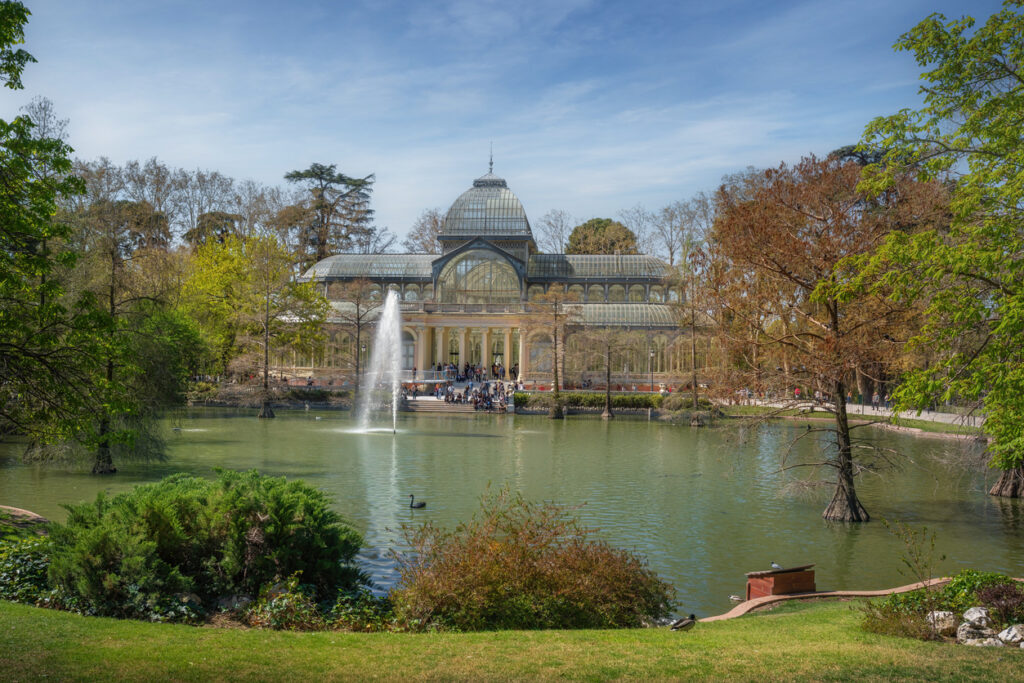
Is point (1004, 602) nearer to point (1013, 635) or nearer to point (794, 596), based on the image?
point (1013, 635)

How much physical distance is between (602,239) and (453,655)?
72.0 meters

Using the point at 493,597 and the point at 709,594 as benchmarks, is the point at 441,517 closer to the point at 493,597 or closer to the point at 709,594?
the point at 709,594

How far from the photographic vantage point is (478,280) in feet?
202

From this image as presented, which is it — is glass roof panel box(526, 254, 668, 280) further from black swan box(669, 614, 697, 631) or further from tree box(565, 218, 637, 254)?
black swan box(669, 614, 697, 631)

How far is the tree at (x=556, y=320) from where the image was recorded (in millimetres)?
43291

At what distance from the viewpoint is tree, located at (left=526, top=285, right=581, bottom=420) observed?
43.3m

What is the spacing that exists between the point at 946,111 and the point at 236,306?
41061 millimetres

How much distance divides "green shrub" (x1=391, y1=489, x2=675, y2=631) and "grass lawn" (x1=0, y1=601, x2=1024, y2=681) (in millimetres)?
790

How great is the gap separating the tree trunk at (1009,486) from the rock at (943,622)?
13.7m

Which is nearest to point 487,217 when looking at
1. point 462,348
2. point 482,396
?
point 462,348

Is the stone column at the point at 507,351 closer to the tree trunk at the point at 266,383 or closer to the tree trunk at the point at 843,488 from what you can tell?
the tree trunk at the point at 266,383

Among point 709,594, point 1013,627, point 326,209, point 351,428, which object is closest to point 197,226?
point 326,209

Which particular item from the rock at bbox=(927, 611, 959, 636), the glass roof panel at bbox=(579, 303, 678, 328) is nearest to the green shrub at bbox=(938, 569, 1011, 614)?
the rock at bbox=(927, 611, 959, 636)

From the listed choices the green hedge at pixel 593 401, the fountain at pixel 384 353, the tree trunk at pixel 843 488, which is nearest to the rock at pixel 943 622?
the tree trunk at pixel 843 488
